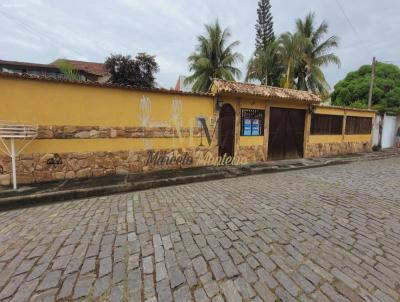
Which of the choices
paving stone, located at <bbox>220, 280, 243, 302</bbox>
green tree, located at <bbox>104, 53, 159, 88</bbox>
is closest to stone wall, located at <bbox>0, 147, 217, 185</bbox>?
paving stone, located at <bbox>220, 280, 243, 302</bbox>

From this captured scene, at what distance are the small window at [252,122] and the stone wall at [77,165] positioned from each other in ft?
9.69

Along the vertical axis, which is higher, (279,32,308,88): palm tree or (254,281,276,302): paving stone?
(279,32,308,88): palm tree

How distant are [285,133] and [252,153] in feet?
7.40

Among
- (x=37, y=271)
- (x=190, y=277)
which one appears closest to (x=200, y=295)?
(x=190, y=277)

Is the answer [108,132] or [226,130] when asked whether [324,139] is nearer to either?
[226,130]

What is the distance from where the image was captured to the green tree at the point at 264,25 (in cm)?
2181

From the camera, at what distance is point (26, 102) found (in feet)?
17.3

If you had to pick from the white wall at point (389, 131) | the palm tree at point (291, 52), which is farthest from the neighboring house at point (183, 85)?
the white wall at point (389, 131)

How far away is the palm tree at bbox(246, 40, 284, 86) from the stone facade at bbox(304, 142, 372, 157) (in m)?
8.61

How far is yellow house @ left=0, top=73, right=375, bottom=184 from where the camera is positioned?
5.41m

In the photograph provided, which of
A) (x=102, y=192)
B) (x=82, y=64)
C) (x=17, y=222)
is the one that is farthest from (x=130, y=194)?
(x=82, y=64)

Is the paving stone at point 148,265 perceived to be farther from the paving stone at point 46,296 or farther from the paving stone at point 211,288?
the paving stone at point 46,296

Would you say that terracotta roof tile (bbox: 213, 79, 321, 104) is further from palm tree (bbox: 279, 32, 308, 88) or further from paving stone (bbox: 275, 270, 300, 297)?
palm tree (bbox: 279, 32, 308, 88)

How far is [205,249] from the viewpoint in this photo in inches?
102
